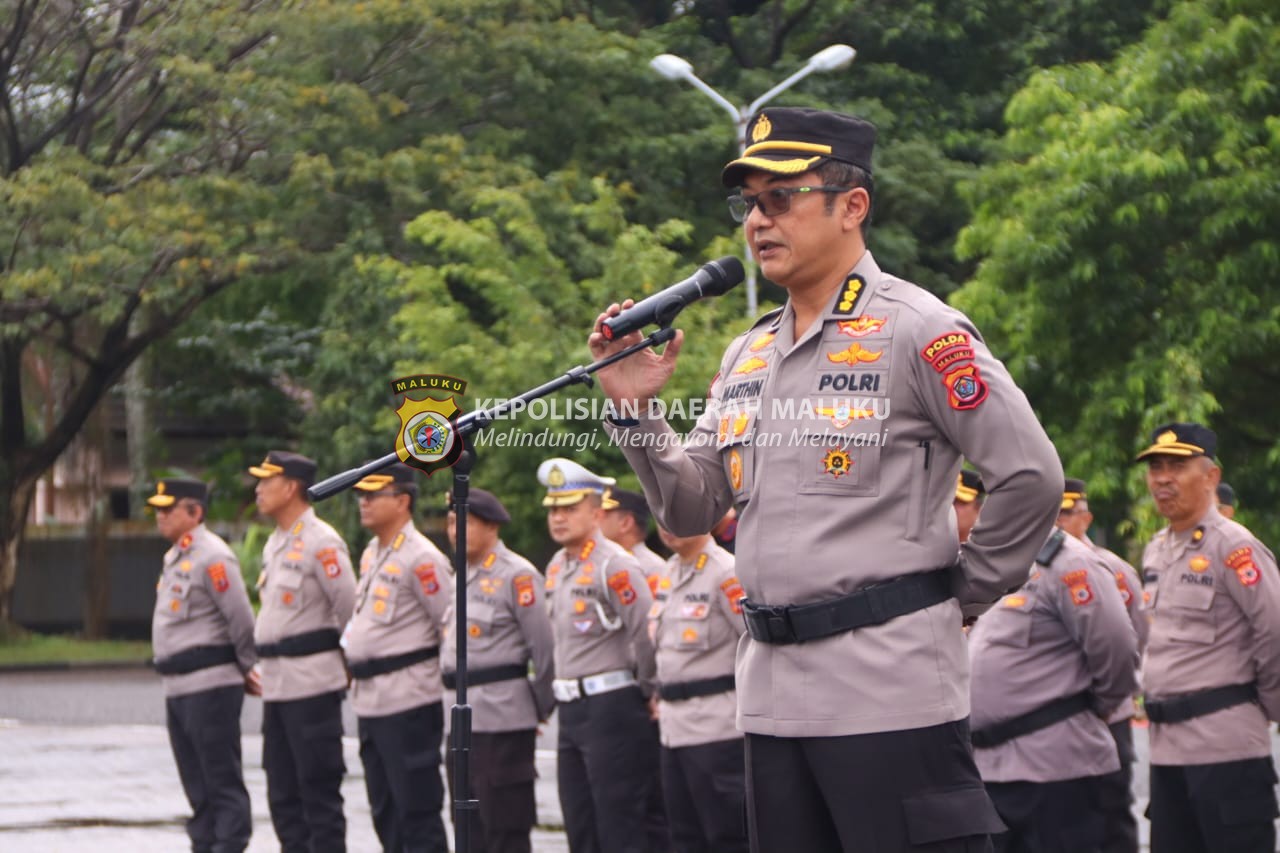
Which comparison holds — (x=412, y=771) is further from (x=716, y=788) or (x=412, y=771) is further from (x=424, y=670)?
(x=716, y=788)

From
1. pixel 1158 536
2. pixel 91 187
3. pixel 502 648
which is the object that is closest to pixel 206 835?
pixel 502 648

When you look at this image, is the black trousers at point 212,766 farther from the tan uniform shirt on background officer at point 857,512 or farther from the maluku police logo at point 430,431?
the tan uniform shirt on background officer at point 857,512

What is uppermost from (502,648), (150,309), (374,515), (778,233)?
(150,309)

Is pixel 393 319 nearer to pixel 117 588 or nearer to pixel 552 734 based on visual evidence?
pixel 552 734

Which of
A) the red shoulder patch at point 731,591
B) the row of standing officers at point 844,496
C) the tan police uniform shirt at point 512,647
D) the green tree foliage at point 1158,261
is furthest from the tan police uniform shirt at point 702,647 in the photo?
the green tree foliage at point 1158,261

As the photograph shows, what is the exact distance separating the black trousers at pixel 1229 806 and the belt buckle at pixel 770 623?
3740 mm

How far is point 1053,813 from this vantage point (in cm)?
719

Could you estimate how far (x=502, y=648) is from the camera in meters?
9.08

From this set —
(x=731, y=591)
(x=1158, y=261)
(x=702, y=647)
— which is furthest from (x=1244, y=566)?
(x=1158, y=261)

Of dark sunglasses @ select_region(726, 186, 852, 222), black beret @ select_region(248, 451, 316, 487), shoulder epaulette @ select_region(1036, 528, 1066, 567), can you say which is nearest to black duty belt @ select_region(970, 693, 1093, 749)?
shoulder epaulette @ select_region(1036, 528, 1066, 567)

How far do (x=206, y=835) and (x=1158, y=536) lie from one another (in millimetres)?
4921

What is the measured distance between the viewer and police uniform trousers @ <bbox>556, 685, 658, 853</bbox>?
28.4ft

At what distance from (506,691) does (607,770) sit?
701mm

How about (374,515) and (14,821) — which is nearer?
(374,515)
